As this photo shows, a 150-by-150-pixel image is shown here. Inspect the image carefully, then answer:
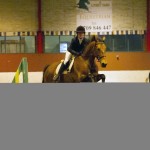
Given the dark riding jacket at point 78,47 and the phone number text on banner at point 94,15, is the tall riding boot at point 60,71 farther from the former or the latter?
the phone number text on banner at point 94,15

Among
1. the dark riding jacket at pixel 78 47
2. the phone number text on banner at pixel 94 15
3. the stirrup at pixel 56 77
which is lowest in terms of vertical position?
the stirrup at pixel 56 77

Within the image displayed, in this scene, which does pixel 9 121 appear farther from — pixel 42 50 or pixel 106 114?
pixel 42 50

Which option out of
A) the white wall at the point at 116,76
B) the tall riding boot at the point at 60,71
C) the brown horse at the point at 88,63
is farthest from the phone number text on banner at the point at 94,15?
the brown horse at the point at 88,63

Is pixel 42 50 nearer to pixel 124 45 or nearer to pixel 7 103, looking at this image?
pixel 124 45

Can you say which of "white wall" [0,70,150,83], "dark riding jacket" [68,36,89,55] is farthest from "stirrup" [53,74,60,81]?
"white wall" [0,70,150,83]

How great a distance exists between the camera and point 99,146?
1.61m

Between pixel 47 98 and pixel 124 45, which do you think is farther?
pixel 124 45

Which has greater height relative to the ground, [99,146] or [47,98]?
[47,98]

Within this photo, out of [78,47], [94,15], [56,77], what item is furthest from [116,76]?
[78,47]

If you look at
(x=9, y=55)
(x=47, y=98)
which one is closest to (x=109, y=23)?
(x=9, y=55)

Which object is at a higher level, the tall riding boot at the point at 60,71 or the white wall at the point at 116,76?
the tall riding boot at the point at 60,71

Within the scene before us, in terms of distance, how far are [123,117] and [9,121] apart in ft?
1.27

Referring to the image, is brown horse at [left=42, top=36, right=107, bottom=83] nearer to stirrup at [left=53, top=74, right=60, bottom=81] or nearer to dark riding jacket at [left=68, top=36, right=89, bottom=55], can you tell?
dark riding jacket at [left=68, top=36, right=89, bottom=55]

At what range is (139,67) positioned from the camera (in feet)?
52.0
